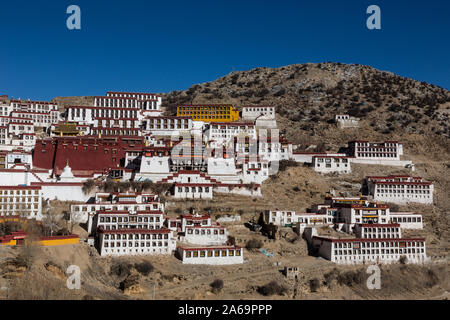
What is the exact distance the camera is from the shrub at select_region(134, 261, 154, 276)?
36.0 m

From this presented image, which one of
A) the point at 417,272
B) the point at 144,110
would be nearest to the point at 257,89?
the point at 144,110

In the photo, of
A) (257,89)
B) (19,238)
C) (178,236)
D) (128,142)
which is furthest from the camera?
(257,89)

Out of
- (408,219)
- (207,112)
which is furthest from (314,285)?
(207,112)

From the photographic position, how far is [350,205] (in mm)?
48562

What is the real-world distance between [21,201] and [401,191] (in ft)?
142

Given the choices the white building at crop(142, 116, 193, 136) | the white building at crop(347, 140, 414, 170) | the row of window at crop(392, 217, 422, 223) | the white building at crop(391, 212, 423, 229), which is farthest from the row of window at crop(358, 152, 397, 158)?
the white building at crop(142, 116, 193, 136)

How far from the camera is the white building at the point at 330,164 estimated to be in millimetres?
62656

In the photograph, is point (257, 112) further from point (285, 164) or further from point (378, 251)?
point (378, 251)

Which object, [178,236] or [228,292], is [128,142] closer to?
[178,236]

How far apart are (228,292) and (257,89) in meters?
82.6

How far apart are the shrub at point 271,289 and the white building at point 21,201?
73.1ft

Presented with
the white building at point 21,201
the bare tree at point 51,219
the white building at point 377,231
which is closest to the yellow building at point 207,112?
the bare tree at point 51,219

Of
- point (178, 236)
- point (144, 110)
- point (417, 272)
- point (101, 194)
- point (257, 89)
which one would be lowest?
point (417, 272)
